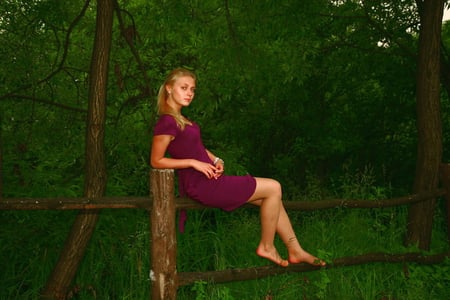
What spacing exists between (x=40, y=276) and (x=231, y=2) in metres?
4.53

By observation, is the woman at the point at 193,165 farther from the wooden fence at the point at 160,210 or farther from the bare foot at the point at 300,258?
the bare foot at the point at 300,258

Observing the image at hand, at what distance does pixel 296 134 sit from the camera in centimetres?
1318

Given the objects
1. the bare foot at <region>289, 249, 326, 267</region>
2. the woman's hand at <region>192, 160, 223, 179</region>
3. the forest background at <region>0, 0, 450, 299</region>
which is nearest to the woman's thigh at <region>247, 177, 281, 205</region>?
the woman's hand at <region>192, 160, 223, 179</region>

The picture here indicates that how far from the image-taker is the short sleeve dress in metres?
3.98

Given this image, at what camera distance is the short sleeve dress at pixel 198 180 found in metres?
3.98

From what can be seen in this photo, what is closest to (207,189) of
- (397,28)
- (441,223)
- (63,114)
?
(63,114)

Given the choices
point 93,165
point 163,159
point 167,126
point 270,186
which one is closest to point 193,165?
point 163,159

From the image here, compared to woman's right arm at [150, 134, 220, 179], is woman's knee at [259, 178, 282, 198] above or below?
below

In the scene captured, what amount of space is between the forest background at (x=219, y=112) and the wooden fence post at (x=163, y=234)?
52cm

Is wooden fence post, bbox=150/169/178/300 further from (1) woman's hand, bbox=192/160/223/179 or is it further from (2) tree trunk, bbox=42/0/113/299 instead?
(2) tree trunk, bbox=42/0/113/299

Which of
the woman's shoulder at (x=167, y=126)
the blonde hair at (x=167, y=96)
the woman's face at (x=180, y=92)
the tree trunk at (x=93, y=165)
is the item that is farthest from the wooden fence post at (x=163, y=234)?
the tree trunk at (x=93, y=165)

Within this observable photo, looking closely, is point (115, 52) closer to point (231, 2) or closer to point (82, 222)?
point (231, 2)

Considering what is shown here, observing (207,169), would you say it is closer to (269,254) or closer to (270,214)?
(270,214)

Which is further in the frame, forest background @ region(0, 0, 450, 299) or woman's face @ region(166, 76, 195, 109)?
forest background @ region(0, 0, 450, 299)
